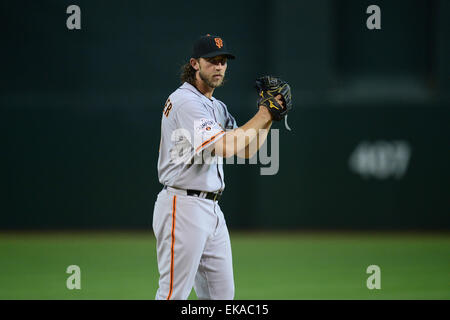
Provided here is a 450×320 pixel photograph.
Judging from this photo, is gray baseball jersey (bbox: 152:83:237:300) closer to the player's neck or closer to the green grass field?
the player's neck

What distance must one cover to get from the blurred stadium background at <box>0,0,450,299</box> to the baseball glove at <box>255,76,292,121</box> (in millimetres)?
7531

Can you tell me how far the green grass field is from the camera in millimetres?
7336

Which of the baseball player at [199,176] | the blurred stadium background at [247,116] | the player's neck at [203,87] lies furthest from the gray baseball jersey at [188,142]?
the blurred stadium background at [247,116]

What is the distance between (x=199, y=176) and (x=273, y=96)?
749mm

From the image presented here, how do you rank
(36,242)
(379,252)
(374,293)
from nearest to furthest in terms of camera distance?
(374,293), (379,252), (36,242)

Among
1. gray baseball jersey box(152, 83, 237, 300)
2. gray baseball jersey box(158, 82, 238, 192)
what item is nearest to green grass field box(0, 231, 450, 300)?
gray baseball jersey box(152, 83, 237, 300)

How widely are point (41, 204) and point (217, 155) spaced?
371 inches

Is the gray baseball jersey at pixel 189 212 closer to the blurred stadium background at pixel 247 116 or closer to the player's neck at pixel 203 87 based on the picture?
the player's neck at pixel 203 87

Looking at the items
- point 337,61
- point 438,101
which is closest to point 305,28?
point 337,61

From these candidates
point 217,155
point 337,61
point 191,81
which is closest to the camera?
point 217,155

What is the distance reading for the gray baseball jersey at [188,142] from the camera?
14.8 ft

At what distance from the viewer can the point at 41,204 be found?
1326 cm

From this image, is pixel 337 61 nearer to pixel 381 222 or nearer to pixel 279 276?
pixel 381 222
